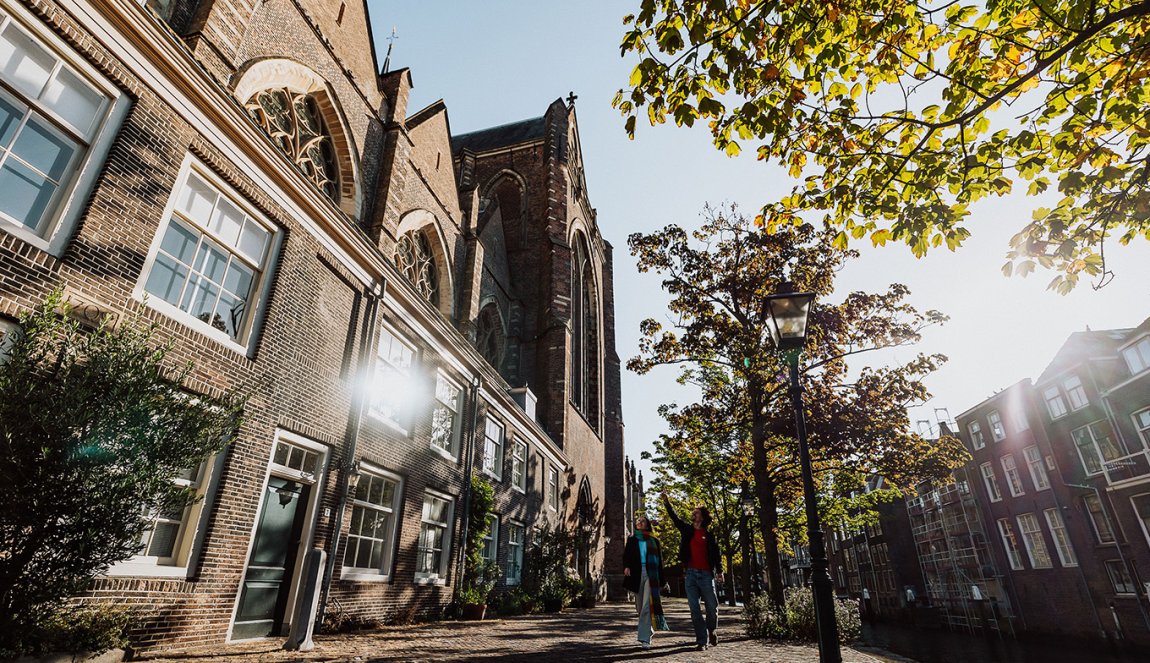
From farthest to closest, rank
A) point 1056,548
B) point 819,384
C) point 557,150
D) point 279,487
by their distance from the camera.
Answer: point 557,150 → point 1056,548 → point 819,384 → point 279,487

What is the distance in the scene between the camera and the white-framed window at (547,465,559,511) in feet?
72.3

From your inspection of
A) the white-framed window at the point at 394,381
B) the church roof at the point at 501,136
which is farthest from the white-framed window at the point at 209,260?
the church roof at the point at 501,136

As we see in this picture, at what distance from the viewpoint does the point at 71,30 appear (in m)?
5.57

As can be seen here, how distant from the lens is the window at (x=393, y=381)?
1080 cm

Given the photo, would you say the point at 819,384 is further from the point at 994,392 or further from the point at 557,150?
the point at 994,392

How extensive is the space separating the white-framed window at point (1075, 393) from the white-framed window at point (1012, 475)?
5510 mm

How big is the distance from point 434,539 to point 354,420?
14.9 feet

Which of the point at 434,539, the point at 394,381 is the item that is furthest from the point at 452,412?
the point at 434,539

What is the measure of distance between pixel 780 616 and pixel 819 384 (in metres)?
6.47

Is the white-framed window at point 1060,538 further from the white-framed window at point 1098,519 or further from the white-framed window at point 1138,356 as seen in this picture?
the white-framed window at point 1138,356

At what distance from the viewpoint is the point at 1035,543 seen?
30062 millimetres

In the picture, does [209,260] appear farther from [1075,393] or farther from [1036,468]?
[1036,468]

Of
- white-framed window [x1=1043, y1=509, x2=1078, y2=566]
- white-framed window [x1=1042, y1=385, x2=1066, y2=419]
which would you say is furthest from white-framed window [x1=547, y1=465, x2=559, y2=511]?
white-framed window [x1=1042, y1=385, x2=1066, y2=419]

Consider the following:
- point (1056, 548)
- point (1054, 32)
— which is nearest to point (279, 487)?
point (1054, 32)
